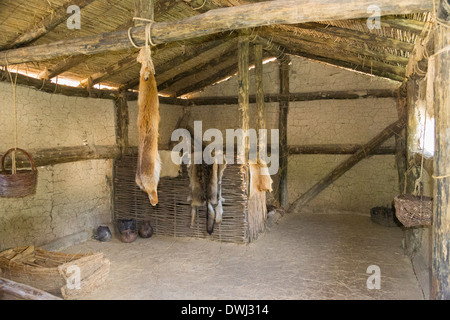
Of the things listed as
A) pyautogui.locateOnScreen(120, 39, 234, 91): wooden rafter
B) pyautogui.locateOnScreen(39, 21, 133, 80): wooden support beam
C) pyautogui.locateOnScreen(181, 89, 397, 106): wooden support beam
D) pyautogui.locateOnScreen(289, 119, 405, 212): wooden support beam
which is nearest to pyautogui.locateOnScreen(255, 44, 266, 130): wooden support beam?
pyautogui.locateOnScreen(120, 39, 234, 91): wooden rafter

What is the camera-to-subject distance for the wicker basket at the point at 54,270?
3549 millimetres

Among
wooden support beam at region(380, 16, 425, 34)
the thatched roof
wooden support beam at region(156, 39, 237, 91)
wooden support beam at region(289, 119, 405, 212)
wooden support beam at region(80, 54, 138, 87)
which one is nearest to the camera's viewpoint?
wooden support beam at region(380, 16, 425, 34)

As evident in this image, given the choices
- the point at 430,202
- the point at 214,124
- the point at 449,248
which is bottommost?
the point at 449,248

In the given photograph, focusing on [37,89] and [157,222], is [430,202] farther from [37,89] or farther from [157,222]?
[37,89]

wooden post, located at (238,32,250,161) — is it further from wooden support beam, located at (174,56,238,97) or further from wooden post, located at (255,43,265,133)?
wooden support beam, located at (174,56,238,97)

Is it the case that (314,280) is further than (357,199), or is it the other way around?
(357,199)

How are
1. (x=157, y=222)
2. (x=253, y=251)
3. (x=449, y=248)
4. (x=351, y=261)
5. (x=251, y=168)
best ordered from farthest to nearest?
(x=157, y=222) → (x=251, y=168) → (x=253, y=251) → (x=351, y=261) → (x=449, y=248)

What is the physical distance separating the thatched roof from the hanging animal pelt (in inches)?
73.7

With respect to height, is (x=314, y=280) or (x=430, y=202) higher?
(x=430, y=202)

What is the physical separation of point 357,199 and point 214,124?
368 cm

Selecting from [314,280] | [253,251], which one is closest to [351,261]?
[314,280]

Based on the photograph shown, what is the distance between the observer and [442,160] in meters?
2.45

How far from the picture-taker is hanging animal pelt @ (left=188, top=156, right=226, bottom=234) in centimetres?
530
